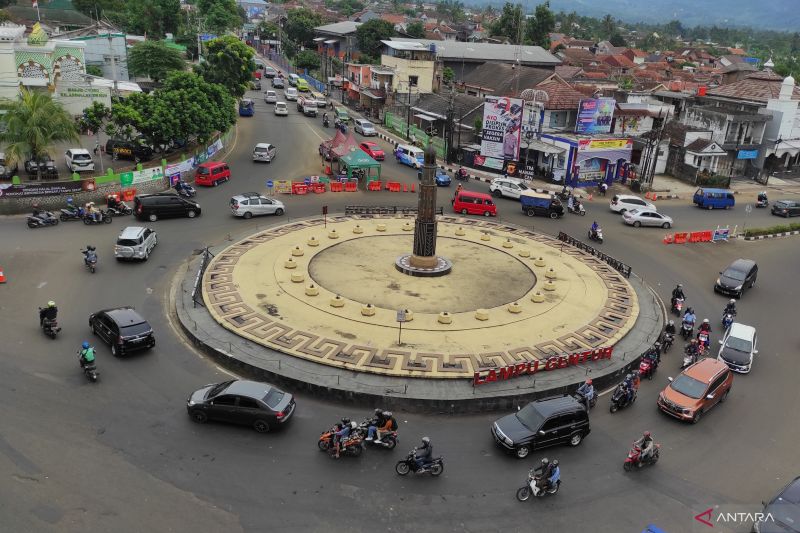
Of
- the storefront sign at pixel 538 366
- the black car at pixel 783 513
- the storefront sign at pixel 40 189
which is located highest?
the storefront sign at pixel 40 189

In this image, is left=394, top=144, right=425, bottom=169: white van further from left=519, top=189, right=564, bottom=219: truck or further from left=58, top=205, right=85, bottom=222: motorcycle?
left=58, top=205, right=85, bottom=222: motorcycle

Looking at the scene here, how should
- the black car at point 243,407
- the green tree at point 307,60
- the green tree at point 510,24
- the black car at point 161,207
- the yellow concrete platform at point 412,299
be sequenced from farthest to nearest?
the green tree at point 510,24 < the green tree at point 307,60 < the black car at point 161,207 < the yellow concrete platform at point 412,299 < the black car at point 243,407

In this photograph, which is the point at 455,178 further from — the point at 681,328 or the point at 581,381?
the point at 581,381

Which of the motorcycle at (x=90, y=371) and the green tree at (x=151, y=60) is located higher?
the green tree at (x=151, y=60)

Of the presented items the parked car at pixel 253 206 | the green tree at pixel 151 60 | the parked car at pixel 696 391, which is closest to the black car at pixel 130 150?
the parked car at pixel 253 206

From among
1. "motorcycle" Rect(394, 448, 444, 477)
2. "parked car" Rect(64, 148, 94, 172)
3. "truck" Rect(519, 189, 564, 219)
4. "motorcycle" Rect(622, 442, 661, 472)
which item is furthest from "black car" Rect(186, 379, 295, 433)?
"parked car" Rect(64, 148, 94, 172)

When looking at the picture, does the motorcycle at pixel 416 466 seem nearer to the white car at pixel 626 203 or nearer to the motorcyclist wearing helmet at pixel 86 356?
the motorcyclist wearing helmet at pixel 86 356

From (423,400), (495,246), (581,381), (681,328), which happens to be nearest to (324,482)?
(423,400)

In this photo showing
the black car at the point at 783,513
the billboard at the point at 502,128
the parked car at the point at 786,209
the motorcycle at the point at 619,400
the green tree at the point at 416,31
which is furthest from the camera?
the green tree at the point at 416,31
